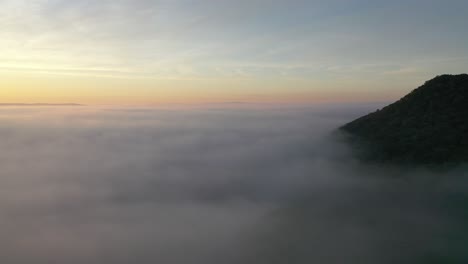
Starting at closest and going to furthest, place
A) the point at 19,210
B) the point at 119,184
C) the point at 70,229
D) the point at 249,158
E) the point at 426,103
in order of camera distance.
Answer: the point at 70,229
the point at 19,210
the point at 426,103
the point at 119,184
the point at 249,158

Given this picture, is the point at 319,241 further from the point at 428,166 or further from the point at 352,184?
the point at 428,166

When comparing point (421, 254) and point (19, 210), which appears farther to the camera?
point (19, 210)

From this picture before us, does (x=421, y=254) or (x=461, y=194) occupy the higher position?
(x=461, y=194)

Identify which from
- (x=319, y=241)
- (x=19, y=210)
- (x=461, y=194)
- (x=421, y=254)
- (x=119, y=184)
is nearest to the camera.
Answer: (x=421, y=254)

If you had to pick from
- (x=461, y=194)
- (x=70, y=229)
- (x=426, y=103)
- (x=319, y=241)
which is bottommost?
(x=70, y=229)

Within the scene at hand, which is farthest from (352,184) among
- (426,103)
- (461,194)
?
(426,103)

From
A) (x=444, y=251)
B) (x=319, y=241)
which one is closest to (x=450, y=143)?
(x=444, y=251)
